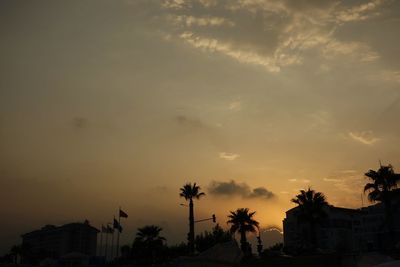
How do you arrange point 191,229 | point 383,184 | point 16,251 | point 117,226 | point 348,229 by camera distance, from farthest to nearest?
point 16,251 → point 348,229 → point 117,226 → point 191,229 → point 383,184

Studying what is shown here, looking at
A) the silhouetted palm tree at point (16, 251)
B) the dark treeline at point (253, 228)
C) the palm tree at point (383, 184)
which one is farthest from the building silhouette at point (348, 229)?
the silhouetted palm tree at point (16, 251)

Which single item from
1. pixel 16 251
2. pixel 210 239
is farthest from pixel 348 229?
pixel 16 251

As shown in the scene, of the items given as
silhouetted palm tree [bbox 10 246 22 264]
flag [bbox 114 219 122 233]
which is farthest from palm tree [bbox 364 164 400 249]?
silhouetted palm tree [bbox 10 246 22 264]

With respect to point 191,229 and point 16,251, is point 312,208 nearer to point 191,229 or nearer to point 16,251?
point 191,229

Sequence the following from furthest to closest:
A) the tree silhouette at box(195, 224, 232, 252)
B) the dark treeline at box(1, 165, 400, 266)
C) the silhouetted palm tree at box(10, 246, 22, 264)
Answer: the silhouetted palm tree at box(10, 246, 22, 264)
the tree silhouette at box(195, 224, 232, 252)
the dark treeline at box(1, 165, 400, 266)

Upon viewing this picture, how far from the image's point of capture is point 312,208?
62000mm

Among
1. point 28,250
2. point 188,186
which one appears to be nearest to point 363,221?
point 188,186

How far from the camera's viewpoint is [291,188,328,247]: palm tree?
61719 mm

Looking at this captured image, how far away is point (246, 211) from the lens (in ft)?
238

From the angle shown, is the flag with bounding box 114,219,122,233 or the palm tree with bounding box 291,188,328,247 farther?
the flag with bounding box 114,219,122,233

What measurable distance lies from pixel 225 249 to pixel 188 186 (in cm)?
3970

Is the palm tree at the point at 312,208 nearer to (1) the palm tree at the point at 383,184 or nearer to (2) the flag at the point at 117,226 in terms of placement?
(1) the palm tree at the point at 383,184

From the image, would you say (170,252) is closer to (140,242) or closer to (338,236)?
(140,242)

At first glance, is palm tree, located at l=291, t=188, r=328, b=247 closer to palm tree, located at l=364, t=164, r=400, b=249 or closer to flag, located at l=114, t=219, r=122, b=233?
palm tree, located at l=364, t=164, r=400, b=249
